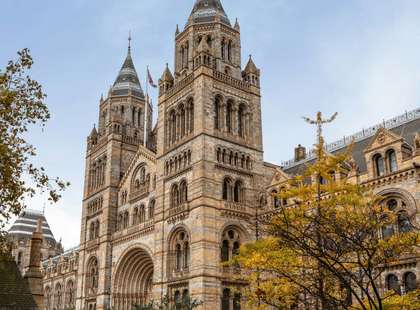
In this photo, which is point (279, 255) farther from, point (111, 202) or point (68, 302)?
point (68, 302)

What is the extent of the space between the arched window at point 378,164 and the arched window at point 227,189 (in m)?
11.7

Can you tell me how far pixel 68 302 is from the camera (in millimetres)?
68250

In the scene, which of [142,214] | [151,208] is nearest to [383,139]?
[151,208]

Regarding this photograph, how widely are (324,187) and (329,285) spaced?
171 inches

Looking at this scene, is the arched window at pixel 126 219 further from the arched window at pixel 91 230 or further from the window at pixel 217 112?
the window at pixel 217 112

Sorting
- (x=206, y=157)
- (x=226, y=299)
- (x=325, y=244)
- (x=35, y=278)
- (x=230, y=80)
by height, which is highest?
(x=230, y=80)

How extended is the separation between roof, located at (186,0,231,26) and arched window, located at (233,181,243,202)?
14.7 metres

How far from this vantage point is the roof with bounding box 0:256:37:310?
25184 mm

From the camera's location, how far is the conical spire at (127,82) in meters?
58.2

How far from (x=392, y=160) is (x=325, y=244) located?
61.8 ft

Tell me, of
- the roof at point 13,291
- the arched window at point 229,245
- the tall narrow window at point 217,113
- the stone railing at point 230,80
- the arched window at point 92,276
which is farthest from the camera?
the arched window at point 92,276

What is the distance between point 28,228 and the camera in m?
90.2

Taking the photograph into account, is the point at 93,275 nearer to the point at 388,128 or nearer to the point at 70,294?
the point at 70,294

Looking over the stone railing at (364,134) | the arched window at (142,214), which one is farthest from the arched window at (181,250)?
the stone railing at (364,134)
